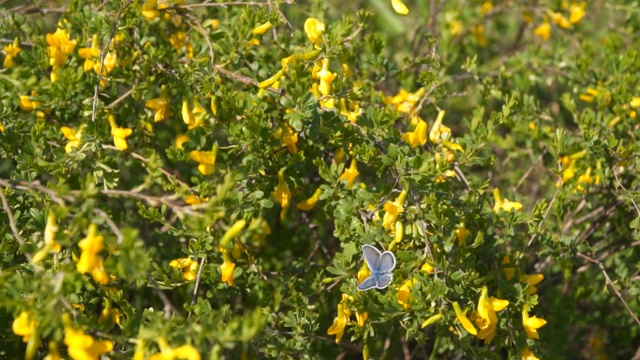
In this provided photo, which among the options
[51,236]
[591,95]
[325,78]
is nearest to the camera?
[51,236]

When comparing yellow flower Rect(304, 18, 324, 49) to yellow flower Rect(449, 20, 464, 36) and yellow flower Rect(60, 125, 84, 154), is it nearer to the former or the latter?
yellow flower Rect(60, 125, 84, 154)

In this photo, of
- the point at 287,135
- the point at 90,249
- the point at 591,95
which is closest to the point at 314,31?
the point at 287,135

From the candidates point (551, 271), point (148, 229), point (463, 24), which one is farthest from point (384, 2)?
point (148, 229)

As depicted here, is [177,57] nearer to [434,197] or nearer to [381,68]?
[381,68]

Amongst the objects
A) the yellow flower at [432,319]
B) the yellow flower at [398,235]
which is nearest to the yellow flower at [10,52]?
the yellow flower at [398,235]

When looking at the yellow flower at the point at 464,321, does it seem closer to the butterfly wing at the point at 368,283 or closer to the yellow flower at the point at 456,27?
the butterfly wing at the point at 368,283

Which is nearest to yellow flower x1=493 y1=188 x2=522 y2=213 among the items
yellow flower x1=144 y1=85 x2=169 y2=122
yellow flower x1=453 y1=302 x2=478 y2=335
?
yellow flower x1=453 y1=302 x2=478 y2=335

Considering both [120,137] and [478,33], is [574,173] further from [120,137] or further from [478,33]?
[478,33]
